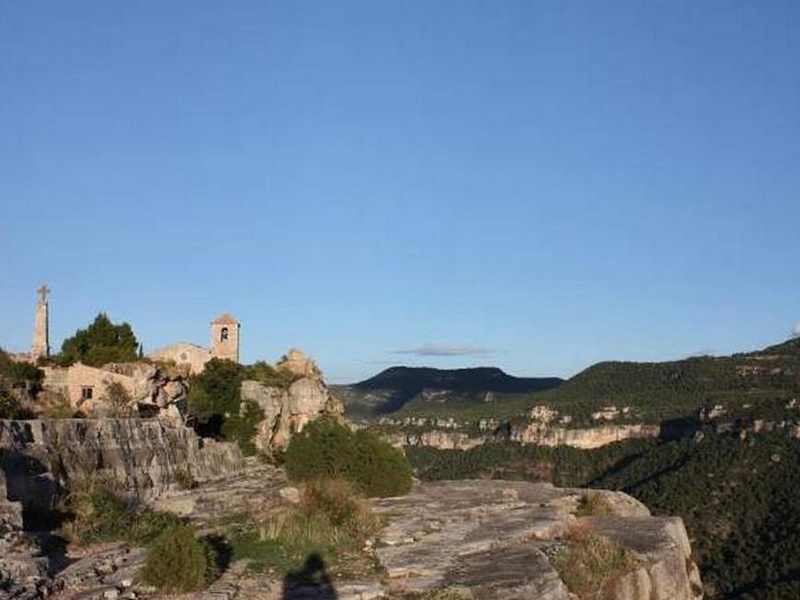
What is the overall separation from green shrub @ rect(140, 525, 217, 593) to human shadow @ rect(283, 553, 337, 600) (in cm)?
121

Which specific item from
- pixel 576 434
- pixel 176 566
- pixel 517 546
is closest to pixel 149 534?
pixel 176 566

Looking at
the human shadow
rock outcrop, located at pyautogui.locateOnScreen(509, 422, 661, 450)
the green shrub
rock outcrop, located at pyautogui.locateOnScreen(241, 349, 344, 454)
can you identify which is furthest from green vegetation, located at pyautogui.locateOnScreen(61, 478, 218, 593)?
rock outcrop, located at pyautogui.locateOnScreen(509, 422, 661, 450)

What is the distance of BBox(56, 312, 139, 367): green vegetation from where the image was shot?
111 feet

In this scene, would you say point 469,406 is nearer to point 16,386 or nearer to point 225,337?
point 225,337

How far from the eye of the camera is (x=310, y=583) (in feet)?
46.5

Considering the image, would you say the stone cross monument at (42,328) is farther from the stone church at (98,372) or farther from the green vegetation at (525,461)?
the green vegetation at (525,461)

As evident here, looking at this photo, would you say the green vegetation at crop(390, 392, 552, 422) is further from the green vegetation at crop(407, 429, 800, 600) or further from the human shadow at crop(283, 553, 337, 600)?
the human shadow at crop(283, 553, 337, 600)

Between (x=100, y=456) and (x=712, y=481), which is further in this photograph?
(x=712, y=481)

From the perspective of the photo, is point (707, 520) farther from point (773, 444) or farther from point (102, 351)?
point (102, 351)

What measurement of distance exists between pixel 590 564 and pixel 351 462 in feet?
35.1

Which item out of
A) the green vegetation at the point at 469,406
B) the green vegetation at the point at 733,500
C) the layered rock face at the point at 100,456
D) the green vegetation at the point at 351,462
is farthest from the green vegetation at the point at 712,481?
the layered rock face at the point at 100,456

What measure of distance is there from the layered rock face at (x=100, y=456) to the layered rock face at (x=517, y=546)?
5838mm

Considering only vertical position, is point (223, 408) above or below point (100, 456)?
above

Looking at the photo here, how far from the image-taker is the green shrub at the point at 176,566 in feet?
43.5
